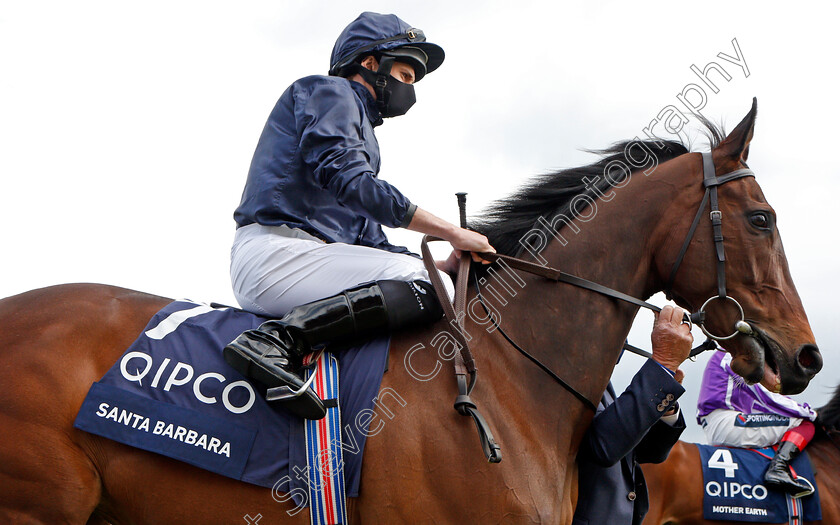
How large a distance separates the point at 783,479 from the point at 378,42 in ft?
17.3

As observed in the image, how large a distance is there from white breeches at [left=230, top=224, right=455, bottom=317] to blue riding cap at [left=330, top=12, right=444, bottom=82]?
3.09 feet

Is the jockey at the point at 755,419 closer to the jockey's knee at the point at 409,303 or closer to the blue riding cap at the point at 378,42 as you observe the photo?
the jockey's knee at the point at 409,303

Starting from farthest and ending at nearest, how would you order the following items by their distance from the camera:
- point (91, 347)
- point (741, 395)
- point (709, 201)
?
point (741, 395) → point (709, 201) → point (91, 347)

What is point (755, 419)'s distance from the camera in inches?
270

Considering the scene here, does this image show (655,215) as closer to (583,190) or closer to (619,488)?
(583,190)

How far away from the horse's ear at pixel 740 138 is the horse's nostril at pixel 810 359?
89 cm

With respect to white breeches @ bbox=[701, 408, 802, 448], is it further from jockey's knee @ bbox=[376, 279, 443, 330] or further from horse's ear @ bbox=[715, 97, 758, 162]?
jockey's knee @ bbox=[376, 279, 443, 330]

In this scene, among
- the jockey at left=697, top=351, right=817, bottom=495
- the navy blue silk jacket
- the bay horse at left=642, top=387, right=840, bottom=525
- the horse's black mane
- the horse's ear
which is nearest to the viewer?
the navy blue silk jacket

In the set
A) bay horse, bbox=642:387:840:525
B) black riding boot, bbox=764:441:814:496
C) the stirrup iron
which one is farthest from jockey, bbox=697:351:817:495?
the stirrup iron

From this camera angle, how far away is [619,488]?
10.8 ft

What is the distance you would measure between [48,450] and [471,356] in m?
1.72

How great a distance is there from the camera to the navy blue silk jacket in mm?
2980

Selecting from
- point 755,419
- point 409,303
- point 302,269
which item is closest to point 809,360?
point 409,303

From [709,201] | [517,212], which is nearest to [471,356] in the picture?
[517,212]
